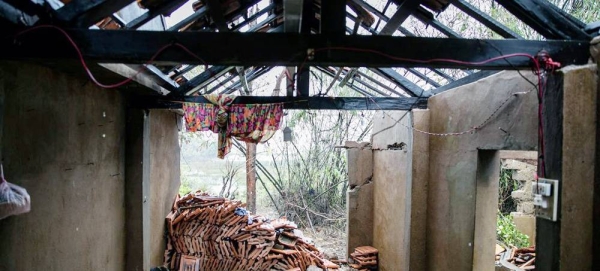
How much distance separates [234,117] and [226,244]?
2.81 metres

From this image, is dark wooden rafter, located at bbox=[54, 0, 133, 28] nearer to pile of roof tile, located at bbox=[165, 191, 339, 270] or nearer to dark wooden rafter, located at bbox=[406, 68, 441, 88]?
dark wooden rafter, located at bbox=[406, 68, 441, 88]

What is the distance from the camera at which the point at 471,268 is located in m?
3.96

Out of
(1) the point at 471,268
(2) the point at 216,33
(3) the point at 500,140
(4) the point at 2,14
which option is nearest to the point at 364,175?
(1) the point at 471,268

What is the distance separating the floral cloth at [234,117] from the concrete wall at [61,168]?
1.06 m

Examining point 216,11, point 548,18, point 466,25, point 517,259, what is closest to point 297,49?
point 216,11

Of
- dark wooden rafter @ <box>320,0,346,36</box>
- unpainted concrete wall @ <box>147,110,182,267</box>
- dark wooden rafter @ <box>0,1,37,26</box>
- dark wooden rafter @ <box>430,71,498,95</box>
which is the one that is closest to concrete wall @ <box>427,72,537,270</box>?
dark wooden rafter @ <box>430,71,498,95</box>

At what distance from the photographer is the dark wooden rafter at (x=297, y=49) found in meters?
2.12

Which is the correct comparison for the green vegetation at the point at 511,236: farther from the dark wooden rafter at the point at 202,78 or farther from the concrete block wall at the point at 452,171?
the dark wooden rafter at the point at 202,78

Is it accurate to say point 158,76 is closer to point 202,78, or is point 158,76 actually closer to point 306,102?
point 202,78

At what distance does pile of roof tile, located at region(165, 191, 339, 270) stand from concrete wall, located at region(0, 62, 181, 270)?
639 mm

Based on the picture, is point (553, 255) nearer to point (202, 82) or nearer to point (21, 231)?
point (21, 231)

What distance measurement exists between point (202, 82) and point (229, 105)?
1.69 ft

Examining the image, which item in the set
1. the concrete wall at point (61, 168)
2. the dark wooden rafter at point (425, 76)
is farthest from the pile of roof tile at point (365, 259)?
the concrete wall at point (61, 168)

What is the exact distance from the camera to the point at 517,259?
16.9 feet
